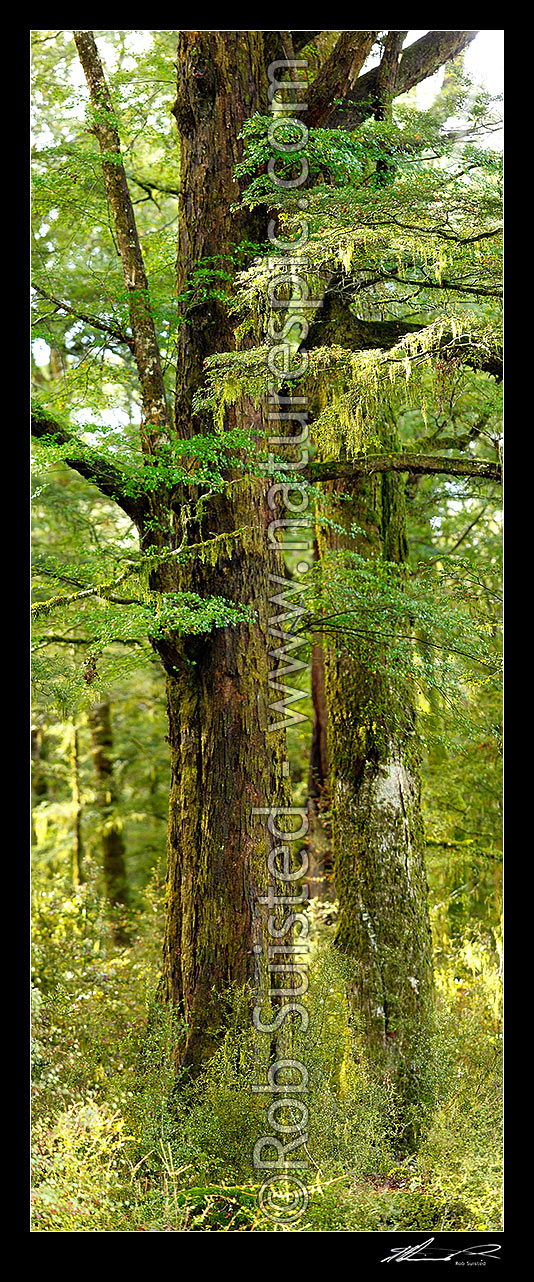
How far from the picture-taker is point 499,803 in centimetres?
811

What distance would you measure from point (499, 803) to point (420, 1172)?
3.86m

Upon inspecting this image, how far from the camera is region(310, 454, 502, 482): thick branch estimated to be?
16.5ft

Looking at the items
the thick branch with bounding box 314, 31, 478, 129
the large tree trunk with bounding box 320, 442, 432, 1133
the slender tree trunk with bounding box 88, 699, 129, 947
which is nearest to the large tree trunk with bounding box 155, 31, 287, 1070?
the thick branch with bounding box 314, 31, 478, 129

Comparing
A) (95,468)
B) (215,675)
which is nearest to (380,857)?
(215,675)

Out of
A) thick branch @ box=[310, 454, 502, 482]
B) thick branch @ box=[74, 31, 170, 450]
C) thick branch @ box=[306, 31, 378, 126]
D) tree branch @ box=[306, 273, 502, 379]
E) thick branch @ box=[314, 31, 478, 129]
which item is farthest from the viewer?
thick branch @ box=[314, 31, 478, 129]

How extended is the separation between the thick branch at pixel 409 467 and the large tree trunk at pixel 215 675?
473 millimetres

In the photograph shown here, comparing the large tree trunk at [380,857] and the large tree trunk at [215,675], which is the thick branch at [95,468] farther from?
the large tree trunk at [380,857]

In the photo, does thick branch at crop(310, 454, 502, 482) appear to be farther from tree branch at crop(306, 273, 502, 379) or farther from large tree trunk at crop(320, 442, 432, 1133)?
large tree trunk at crop(320, 442, 432, 1133)

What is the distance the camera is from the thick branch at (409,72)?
18.9ft
